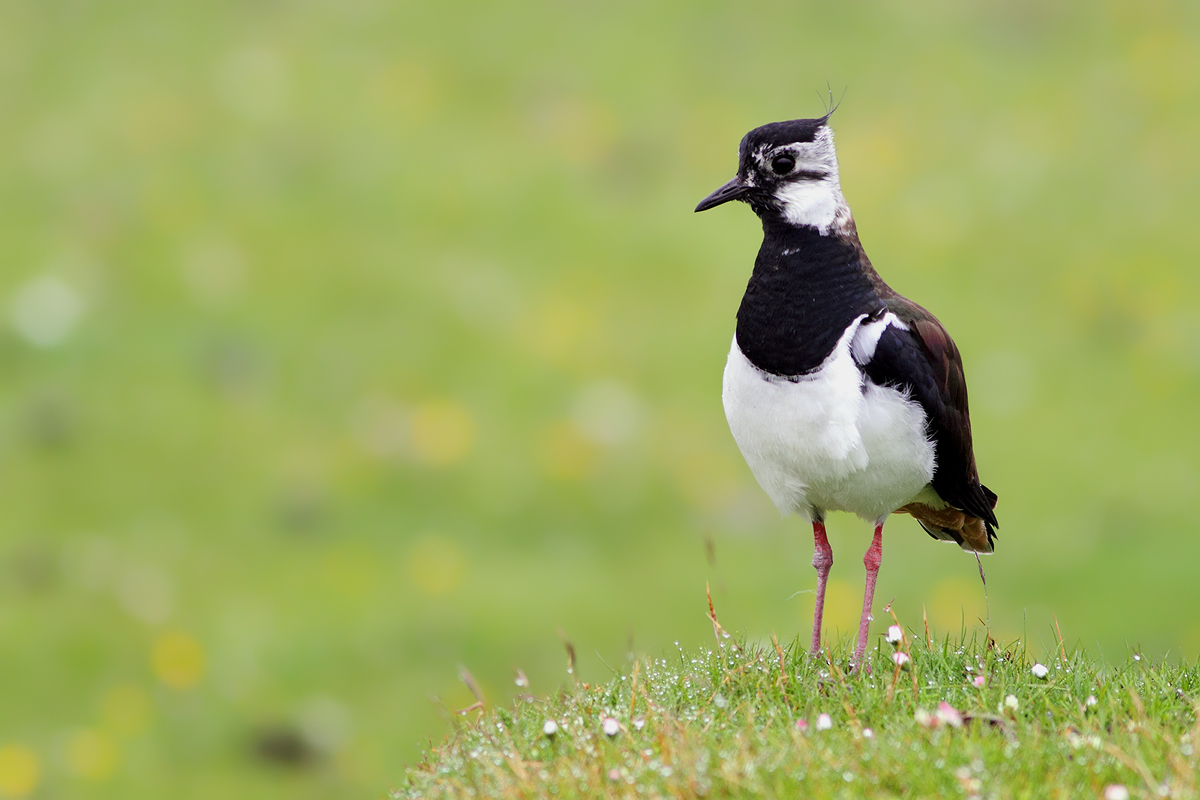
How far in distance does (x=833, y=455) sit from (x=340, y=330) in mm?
7712

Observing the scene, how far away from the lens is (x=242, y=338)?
1223 centimetres

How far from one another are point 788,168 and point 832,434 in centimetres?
132

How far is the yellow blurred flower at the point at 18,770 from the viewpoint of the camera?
923 centimetres

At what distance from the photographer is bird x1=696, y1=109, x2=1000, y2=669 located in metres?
5.82

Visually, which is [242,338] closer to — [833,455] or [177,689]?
[177,689]

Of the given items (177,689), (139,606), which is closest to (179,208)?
(139,606)

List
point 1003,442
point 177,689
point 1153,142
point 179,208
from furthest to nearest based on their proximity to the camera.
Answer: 1. point 1153,142
2. point 179,208
3. point 1003,442
4. point 177,689

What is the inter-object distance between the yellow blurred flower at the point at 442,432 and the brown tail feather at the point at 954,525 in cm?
554

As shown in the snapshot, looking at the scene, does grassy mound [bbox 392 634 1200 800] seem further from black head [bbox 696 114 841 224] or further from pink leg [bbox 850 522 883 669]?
black head [bbox 696 114 841 224]

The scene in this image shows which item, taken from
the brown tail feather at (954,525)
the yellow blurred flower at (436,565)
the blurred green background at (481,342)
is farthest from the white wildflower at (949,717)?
the yellow blurred flower at (436,565)

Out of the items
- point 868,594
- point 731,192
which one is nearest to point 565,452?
point 868,594

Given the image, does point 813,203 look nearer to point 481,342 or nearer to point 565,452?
point 565,452

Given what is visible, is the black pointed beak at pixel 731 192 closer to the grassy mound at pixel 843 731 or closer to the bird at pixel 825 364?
the bird at pixel 825 364

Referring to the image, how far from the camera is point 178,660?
10023mm
